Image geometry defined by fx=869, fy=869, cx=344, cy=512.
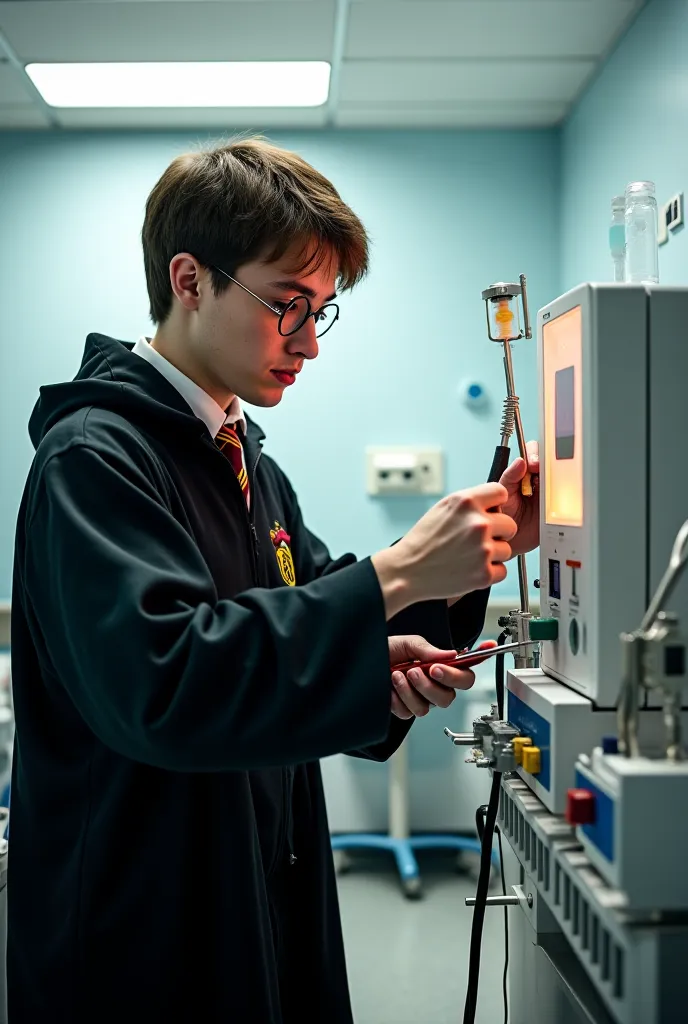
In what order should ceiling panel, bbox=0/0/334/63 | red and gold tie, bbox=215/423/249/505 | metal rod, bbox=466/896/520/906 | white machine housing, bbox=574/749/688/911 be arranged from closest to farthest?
white machine housing, bbox=574/749/688/911, metal rod, bbox=466/896/520/906, red and gold tie, bbox=215/423/249/505, ceiling panel, bbox=0/0/334/63

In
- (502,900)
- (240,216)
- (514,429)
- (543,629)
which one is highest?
(240,216)

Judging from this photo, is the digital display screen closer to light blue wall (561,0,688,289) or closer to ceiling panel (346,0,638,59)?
light blue wall (561,0,688,289)

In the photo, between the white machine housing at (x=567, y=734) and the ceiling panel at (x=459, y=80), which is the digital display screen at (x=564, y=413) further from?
the ceiling panel at (x=459, y=80)

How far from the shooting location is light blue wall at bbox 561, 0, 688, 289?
6.71 feet

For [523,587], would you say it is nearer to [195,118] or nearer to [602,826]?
[602,826]

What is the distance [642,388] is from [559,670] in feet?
1.07

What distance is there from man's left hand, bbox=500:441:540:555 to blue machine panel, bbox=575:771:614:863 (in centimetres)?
48

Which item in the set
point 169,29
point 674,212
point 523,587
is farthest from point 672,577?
point 169,29

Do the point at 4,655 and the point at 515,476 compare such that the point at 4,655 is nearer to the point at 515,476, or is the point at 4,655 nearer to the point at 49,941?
the point at 49,941

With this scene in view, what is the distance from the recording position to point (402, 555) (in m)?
0.91

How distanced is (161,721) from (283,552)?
565mm

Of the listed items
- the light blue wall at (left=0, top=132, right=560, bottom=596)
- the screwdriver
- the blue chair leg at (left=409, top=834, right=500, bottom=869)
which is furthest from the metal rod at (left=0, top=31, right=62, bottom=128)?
the blue chair leg at (left=409, top=834, right=500, bottom=869)

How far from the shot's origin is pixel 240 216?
113 centimetres

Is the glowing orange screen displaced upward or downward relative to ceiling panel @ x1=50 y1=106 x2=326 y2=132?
downward
